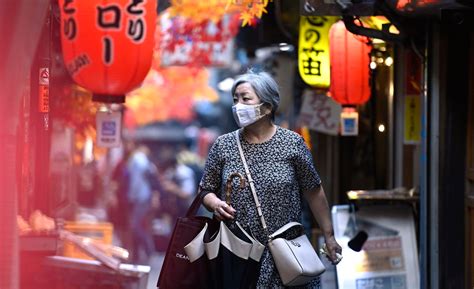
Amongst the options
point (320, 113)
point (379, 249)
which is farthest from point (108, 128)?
point (320, 113)

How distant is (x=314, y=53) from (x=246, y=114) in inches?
197

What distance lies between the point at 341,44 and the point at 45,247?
14.8 ft

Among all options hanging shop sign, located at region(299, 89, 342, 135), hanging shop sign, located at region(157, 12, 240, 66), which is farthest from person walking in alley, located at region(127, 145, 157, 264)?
hanging shop sign, located at region(299, 89, 342, 135)

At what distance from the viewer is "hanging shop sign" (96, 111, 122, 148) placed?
353 inches

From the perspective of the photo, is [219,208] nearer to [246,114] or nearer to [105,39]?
[246,114]

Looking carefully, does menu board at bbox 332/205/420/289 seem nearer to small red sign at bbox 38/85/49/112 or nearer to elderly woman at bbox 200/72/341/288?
elderly woman at bbox 200/72/341/288

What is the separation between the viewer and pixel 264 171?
20.3 ft

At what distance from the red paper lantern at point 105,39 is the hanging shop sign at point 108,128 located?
113 centimetres

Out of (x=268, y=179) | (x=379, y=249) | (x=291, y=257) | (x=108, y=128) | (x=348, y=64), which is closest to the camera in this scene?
(x=291, y=257)

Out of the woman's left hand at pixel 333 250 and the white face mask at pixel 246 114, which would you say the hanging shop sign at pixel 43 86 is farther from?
the woman's left hand at pixel 333 250

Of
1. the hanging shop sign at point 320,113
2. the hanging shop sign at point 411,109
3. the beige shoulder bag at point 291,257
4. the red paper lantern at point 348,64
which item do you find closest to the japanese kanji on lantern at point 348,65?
the red paper lantern at point 348,64

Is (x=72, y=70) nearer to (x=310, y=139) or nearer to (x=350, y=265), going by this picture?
(x=350, y=265)

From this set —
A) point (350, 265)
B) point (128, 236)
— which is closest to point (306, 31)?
point (350, 265)

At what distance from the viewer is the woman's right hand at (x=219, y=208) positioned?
19.8ft
